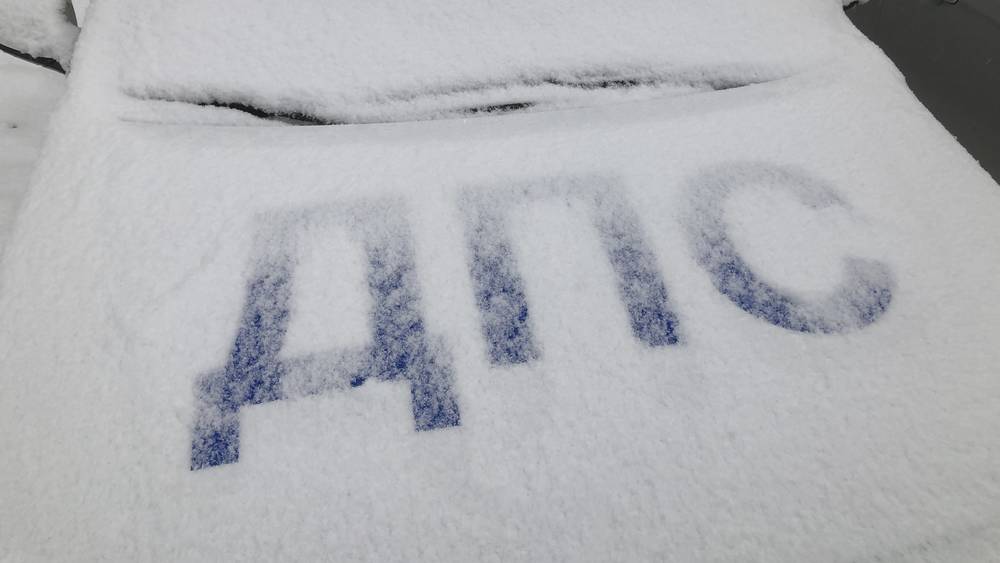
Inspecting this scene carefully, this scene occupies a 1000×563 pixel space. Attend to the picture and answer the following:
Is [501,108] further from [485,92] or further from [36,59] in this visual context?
[36,59]

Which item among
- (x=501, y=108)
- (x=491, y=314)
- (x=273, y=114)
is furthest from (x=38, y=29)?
(x=491, y=314)

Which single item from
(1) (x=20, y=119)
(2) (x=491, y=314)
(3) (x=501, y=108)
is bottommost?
(2) (x=491, y=314)

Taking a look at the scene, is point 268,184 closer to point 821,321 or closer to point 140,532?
point 140,532

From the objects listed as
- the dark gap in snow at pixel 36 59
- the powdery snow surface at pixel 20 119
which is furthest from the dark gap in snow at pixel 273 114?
the dark gap in snow at pixel 36 59

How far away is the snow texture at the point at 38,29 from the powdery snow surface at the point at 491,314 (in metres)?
0.28

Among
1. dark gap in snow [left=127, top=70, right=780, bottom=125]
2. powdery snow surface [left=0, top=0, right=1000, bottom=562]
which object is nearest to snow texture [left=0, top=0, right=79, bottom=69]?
powdery snow surface [left=0, top=0, right=1000, bottom=562]

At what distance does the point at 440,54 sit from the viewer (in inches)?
38.2

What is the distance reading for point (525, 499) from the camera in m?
0.65

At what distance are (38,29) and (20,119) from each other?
0.18m

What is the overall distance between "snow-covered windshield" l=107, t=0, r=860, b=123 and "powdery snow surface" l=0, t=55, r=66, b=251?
1.30 ft

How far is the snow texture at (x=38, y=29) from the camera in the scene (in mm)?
1195

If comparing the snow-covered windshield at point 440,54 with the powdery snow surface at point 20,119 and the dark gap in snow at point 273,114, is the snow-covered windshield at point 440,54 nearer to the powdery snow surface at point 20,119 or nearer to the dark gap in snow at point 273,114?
the dark gap in snow at point 273,114

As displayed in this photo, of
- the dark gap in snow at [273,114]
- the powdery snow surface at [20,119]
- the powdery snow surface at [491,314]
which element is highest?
the powdery snow surface at [20,119]

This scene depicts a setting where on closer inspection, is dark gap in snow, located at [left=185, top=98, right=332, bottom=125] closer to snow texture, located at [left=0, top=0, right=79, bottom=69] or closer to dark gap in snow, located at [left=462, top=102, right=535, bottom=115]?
dark gap in snow, located at [left=462, top=102, right=535, bottom=115]
